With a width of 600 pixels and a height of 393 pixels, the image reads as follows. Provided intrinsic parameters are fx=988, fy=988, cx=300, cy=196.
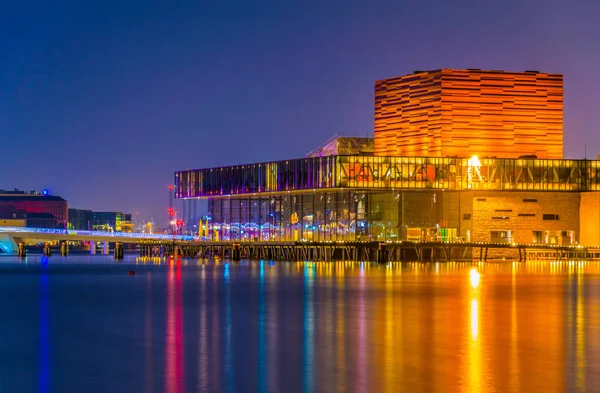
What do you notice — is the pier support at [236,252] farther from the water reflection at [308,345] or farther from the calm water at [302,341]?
Result: the water reflection at [308,345]

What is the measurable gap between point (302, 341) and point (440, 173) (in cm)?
10226

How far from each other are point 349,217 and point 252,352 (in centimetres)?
10428

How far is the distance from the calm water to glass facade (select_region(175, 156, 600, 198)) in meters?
74.5

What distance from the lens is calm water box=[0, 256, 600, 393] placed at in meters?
22.5

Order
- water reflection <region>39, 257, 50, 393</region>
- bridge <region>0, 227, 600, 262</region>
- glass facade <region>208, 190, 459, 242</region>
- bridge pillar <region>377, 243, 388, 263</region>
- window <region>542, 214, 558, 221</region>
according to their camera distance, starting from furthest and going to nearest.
A: 1. window <region>542, 214, 558, 221</region>
2. glass facade <region>208, 190, 459, 242</region>
3. bridge <region>0, 227, 600, 262</region>
4. bridge pillar <region>377, 243, 388, 263</region>
5. water reflection <region>39, 257, 50, 393</region>

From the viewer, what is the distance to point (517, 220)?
131125 millimetres

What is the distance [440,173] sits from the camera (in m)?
130

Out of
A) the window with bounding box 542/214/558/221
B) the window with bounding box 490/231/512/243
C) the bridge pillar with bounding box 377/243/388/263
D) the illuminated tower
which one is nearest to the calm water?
the bridge pillar with bounding box 377/243/388/263

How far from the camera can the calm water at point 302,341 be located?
22.5 m

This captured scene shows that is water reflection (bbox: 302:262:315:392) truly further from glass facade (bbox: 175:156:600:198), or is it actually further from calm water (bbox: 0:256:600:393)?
glass facade (bbox: 175:156:600:198)

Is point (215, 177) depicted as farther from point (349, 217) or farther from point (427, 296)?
point (427, 296)

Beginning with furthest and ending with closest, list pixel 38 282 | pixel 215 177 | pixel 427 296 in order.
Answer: pixel 215 177, pixel 38 282, pixel 427 296

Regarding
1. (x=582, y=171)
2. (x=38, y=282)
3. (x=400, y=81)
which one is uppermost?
(x=400, y=81)

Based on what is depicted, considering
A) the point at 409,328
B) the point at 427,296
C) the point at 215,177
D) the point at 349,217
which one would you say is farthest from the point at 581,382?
the point at 215,177
